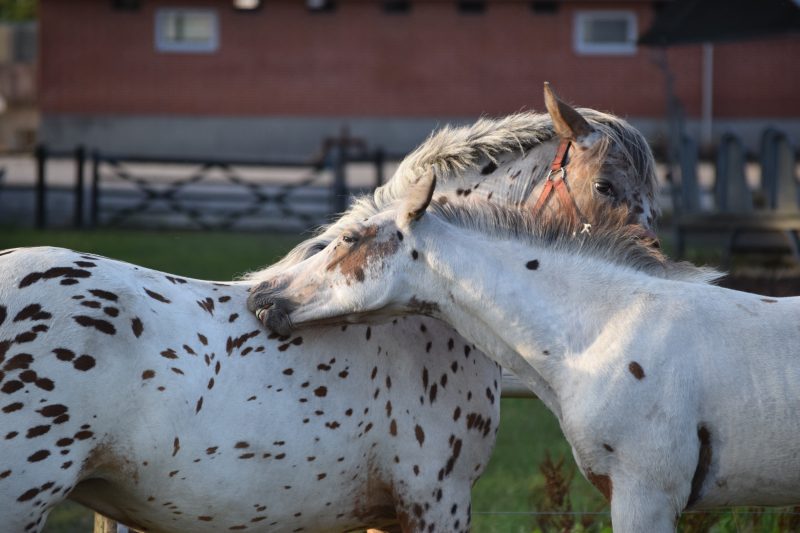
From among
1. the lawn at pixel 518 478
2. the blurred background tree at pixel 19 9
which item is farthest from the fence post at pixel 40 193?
the blurred background tree at pixel 19 9

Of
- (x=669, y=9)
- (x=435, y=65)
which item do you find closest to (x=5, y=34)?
(x=435, y=65)

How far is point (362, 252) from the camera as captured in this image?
128 inches

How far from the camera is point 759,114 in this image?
87.1 ft

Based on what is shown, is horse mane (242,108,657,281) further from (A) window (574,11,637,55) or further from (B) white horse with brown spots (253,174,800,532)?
(A) window (574,11,637,55)

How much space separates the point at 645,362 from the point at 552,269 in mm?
397

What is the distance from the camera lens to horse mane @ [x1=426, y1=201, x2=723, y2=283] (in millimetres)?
3248

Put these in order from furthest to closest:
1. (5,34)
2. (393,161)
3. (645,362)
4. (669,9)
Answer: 1. (5,34)
2. (393,161)
3. (669,9)
4. (645,362)

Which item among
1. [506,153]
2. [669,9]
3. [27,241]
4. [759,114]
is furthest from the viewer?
[759,114]

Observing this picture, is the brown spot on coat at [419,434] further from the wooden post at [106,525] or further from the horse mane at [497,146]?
the wooden post at [106,525]

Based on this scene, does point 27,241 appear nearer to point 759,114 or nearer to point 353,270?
point 353,270

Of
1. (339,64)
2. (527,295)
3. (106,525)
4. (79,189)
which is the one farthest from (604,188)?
(339,64)

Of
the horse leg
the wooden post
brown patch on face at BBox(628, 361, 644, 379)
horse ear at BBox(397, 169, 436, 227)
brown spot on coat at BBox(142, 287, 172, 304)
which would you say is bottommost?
the wooden post

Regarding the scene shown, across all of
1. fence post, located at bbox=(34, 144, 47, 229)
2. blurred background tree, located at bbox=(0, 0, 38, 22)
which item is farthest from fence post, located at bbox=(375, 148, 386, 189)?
blurred background tree, located at bbox=(0, 0, 38, 22)

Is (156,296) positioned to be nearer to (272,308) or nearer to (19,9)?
(272,308)
